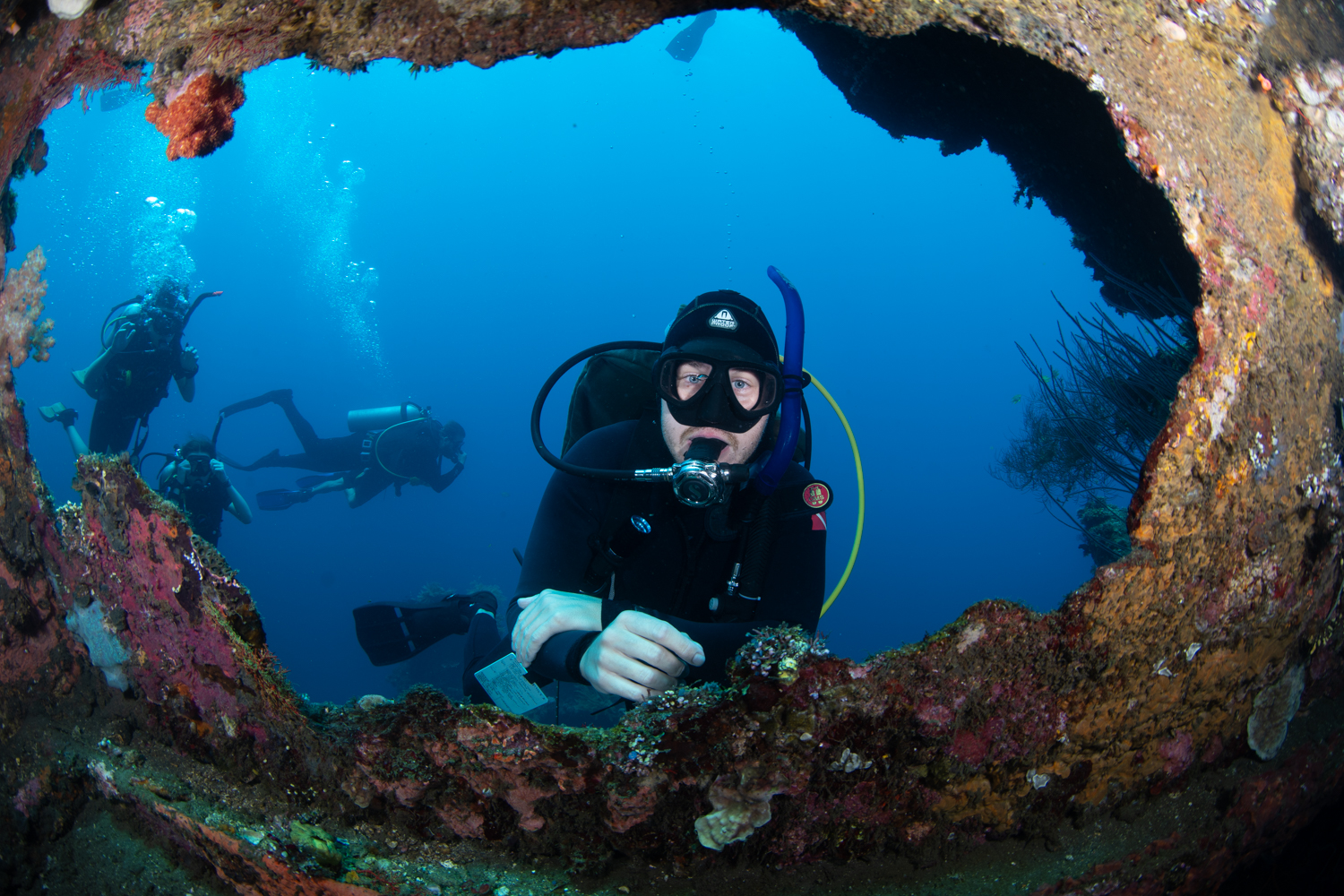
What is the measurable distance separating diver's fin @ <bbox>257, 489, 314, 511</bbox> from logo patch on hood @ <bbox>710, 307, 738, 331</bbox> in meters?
12.3

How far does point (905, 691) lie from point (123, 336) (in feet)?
30.7

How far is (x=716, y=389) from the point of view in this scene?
280 centimetres

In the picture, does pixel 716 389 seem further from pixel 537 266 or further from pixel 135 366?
pixel 537 266

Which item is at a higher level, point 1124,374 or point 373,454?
point 373,454

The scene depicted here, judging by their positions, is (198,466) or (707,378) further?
(198,466)

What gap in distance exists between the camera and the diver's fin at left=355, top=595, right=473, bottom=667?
3703 millimetres

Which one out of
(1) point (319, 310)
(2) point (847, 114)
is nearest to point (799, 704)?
(2) point (847, 114)

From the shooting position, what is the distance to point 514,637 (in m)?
1.81

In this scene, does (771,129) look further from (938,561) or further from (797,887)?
(797,887)

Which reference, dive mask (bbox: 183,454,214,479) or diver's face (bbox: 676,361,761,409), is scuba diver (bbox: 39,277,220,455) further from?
diver's face (bbox: 676,361,761,409)

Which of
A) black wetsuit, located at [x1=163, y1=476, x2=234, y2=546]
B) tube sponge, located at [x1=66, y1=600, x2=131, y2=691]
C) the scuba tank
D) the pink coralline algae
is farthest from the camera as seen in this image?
the scuba tank

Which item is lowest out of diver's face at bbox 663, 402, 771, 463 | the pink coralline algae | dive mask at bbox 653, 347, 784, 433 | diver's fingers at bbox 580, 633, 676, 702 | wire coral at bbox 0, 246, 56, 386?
the pink coralline algae

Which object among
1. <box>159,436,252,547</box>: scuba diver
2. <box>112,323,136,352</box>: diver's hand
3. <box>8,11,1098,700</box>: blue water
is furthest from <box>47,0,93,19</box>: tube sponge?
<box>8,11,1098,700</box>: blue water

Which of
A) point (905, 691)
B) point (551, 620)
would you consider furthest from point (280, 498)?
point (905, 691)
